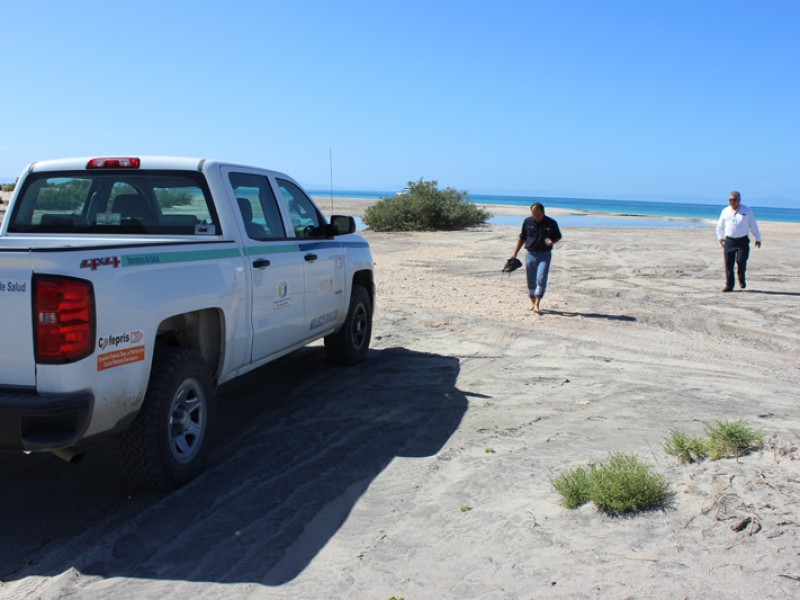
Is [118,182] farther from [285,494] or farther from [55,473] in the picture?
[285,494]

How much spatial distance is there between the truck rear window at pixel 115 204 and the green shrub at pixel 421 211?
2705 cm

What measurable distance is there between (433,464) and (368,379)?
251 cm

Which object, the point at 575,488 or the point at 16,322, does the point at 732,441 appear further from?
the point at 16,322

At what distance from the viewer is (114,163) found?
580 cm

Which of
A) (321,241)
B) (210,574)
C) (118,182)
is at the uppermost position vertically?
(118,182)

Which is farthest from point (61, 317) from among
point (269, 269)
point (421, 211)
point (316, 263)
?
point (421, 211)

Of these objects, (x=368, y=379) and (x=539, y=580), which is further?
A: (x=368, y=379)

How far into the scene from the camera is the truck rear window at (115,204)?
5703mm

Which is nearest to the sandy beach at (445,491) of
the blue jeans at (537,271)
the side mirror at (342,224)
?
the side mirror at (342,224)

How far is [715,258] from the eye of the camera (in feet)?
65.4

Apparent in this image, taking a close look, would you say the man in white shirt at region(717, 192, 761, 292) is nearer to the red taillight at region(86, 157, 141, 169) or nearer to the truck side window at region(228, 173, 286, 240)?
the truck side window at region(228, 173, 286, 240)

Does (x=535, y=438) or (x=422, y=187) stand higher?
(x=422, y=187)

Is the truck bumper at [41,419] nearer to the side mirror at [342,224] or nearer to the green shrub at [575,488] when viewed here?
the green shrub at [575,488]

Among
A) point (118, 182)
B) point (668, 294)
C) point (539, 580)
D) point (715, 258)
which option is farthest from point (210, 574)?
point (715, 258)
